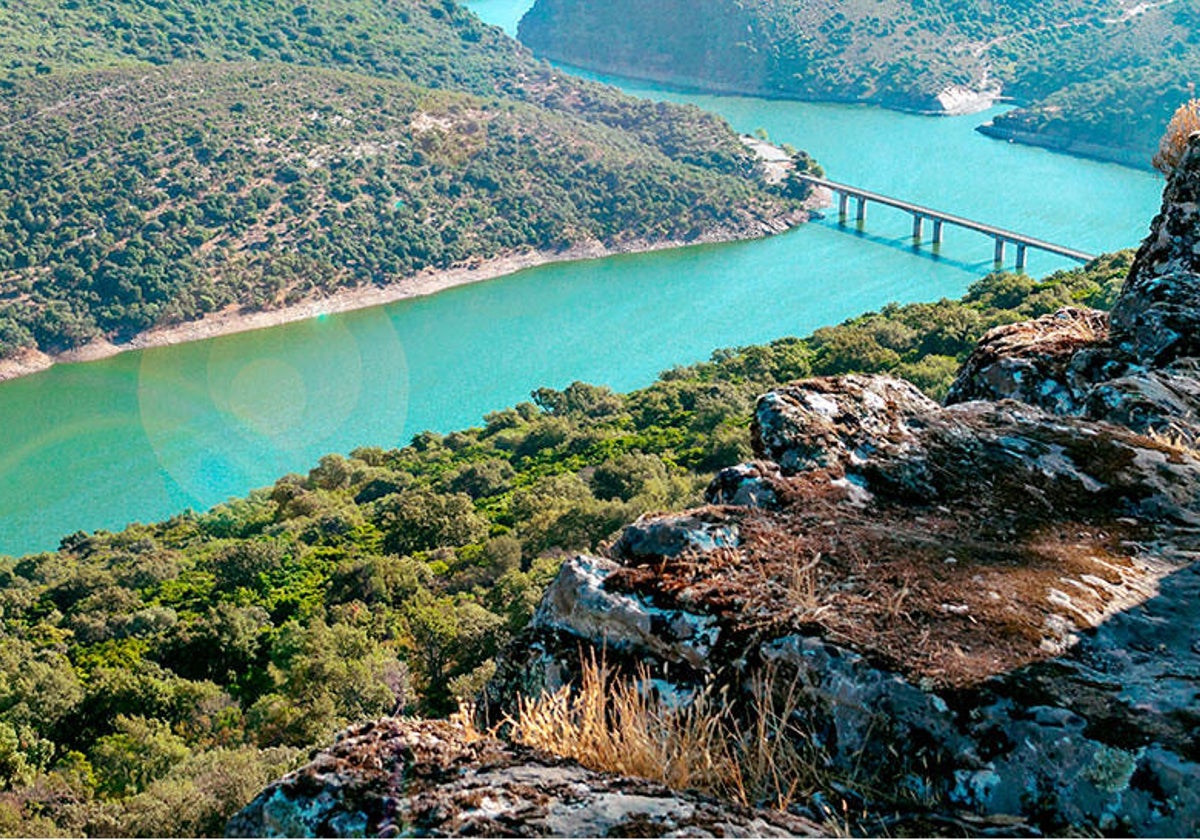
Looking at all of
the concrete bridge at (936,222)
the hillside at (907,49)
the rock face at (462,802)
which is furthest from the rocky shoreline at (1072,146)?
the rock face at (462,802)

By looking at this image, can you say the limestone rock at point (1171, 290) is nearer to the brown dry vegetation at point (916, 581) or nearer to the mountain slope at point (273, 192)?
the brown dry vegetation at point (916, 581)

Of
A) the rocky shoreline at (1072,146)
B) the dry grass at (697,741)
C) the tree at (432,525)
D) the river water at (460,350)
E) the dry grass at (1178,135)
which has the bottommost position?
the river water at (460,350)

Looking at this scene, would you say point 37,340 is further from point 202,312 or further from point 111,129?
point 111,129

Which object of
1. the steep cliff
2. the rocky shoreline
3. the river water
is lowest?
the river water

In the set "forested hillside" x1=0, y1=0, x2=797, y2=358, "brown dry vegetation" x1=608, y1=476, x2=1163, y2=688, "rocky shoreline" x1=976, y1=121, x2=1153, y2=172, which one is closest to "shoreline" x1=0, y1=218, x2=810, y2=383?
"forested hillside" x1=0, y1=0, x2=797, y2=358

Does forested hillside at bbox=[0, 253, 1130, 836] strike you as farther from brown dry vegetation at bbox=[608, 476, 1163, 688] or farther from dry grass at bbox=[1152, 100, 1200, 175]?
dry grass at bbox=[1152, 100, 1200, 175]

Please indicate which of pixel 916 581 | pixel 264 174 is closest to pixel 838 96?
pixel 264 174
